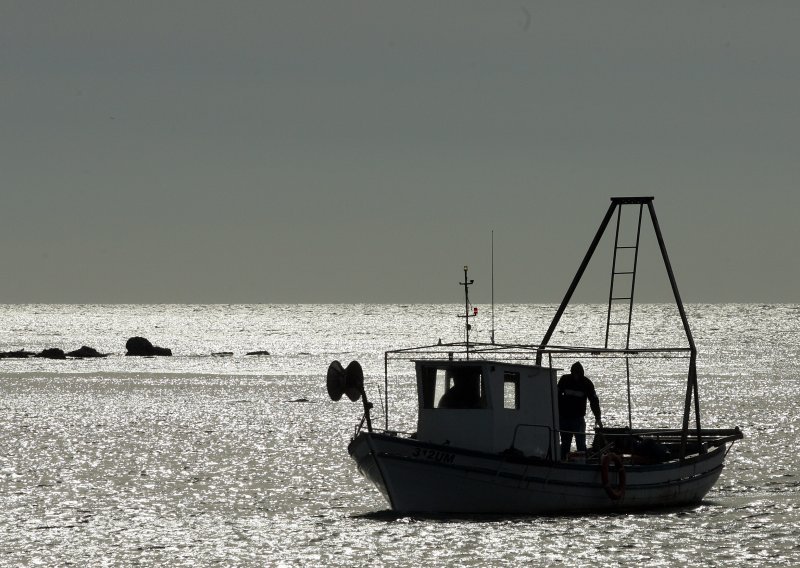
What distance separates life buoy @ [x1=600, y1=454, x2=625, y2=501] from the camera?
2610 centimetres

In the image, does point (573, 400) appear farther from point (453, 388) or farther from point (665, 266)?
point (665, 266)

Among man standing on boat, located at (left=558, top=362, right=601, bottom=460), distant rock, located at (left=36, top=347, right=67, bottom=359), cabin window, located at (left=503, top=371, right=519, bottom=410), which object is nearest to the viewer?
cabin window, located at (left=503, top=371, right=519, bottom=410)

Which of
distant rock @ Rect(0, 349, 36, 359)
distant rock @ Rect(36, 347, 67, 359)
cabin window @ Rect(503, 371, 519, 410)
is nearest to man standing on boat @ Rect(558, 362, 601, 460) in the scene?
cabin window @ Rect(503, 371, 519, 410)

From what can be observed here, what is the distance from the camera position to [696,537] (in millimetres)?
24359

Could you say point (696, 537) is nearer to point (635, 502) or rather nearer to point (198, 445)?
point (635, 502)

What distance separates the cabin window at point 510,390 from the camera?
25938 millimetres

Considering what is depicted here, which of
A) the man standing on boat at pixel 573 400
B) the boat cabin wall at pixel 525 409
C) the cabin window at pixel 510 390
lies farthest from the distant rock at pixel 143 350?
the cabin window at pixel 510 390

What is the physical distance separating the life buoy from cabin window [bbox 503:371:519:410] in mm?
2124

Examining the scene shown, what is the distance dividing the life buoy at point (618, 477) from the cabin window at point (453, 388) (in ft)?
9.11

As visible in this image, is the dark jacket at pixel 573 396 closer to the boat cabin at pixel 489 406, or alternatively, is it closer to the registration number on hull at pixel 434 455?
the boat cabin at pixel 489 406

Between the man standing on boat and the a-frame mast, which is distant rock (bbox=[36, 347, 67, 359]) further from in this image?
the man standing on boat

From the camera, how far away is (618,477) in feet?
86.8

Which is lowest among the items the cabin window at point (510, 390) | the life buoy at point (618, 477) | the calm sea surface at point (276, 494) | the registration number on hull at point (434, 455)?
the calm sea surface at point (276, 494)

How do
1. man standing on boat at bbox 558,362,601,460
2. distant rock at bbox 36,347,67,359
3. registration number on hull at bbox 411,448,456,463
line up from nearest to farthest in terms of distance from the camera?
registration number on hull at bbox 411,448,456,463
man standing on boat at bbox 558,362,601,460
distant rock at bbox 36,347,67,359
